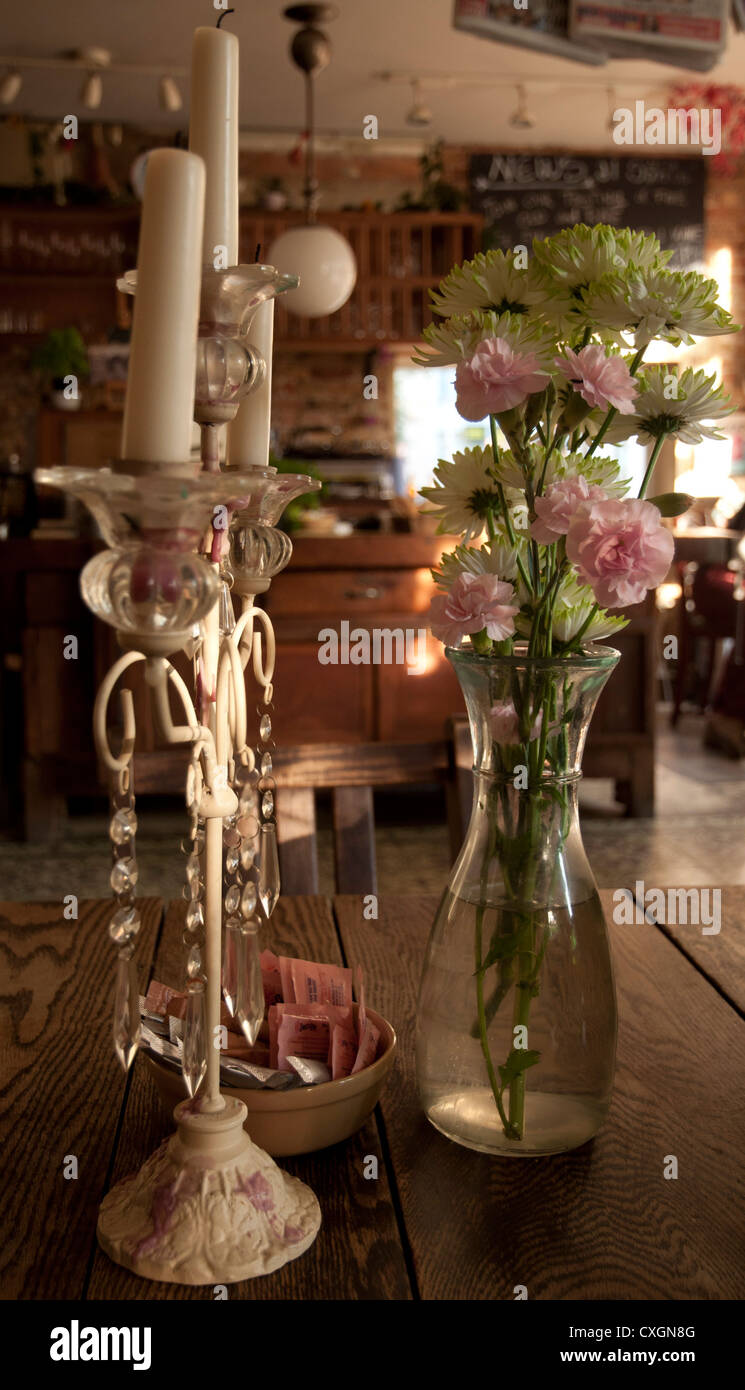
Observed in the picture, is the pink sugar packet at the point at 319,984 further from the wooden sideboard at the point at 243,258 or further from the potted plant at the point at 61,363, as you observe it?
the wooden sideboard at the point at 243,258

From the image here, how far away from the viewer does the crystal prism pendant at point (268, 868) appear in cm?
78

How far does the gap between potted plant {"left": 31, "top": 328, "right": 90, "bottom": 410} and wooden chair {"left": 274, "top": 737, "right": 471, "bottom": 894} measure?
4.14m

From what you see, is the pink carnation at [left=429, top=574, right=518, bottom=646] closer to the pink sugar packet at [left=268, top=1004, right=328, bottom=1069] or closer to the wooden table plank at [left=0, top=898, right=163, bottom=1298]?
the pink sugar packet at [left=268, top=1004, right=328, bottom=1069]

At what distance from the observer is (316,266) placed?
15.8ft

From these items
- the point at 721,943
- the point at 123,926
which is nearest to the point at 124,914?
the point at 123,926

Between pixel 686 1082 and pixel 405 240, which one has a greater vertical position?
pixel 405 240

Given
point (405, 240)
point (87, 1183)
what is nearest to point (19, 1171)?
point (87, 1183)

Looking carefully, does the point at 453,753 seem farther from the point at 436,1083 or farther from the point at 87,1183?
the point at 87,1183

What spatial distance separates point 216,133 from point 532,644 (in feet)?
1.15

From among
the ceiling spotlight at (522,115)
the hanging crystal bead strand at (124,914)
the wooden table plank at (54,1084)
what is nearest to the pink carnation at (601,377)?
the hanging crystal bead strand at (124,914)

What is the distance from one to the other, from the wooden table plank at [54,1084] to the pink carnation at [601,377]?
57cm

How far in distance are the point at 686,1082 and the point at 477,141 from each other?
7176 millimetres
